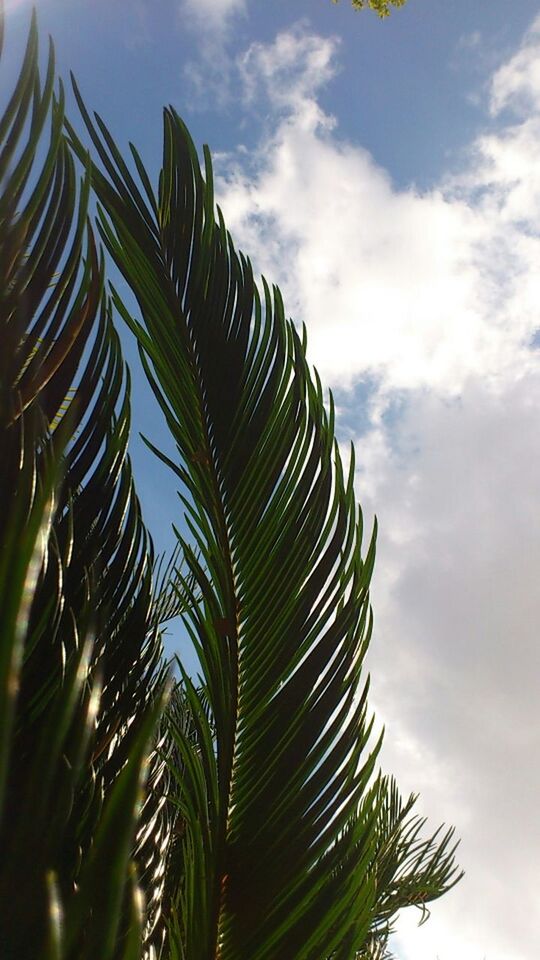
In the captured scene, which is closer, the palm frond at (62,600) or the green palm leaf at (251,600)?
the palm frond at (62,600)

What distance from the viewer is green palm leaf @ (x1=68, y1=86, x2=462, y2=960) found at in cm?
89

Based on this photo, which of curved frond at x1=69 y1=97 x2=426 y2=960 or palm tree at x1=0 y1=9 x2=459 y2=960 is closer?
palm tree at x1=0 y1=9 x2=459 y2=960

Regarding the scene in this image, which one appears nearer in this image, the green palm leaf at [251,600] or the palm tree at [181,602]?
the palm tree at [181,602]

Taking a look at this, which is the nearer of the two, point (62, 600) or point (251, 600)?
point (62, 600)

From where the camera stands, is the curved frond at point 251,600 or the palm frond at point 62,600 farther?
the curved frond at point 251,600

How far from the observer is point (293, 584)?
41.2 inches

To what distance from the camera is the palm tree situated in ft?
1.34

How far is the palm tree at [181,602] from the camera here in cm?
41

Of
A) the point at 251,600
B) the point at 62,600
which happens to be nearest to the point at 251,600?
the point at 251,600

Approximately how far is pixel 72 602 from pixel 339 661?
0.40 meters

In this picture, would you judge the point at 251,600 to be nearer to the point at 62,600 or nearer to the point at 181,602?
the point at 181,602

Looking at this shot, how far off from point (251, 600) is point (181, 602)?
10 centimetres

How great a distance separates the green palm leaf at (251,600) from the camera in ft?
2.92

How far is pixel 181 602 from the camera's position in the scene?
1064 millimetres
